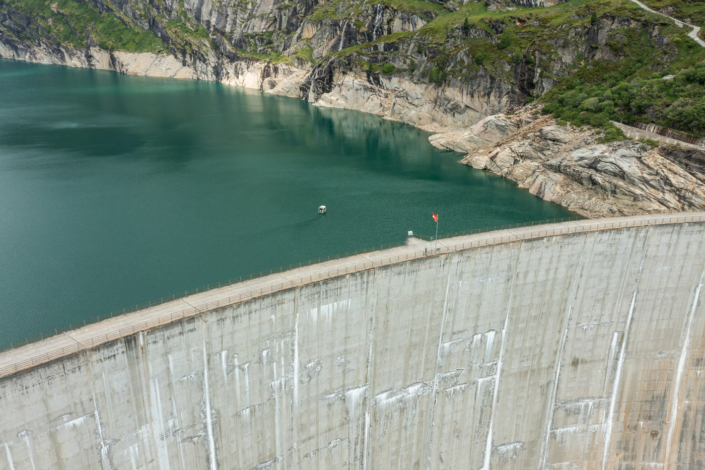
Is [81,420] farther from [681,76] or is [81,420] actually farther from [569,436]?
[681,76]

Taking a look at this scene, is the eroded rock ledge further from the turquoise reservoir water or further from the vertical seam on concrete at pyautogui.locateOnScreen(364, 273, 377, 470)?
the vertical seam on concrete at pyautogui.locateOnScreen(364, 273, 377, 470)

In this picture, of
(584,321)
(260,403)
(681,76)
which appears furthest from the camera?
(681,76)

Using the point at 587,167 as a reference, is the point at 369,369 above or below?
below

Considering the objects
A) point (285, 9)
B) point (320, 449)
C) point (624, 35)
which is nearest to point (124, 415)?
point (320, 449)

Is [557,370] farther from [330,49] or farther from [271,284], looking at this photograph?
[330,49]

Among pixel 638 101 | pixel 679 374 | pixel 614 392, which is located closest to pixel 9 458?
pixel 614 392

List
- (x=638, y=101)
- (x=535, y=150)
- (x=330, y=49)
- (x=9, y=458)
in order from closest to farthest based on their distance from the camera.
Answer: (x=9, y=458)
(x=638, y=101)
(x=535, y=150)
(x=330, y=49)

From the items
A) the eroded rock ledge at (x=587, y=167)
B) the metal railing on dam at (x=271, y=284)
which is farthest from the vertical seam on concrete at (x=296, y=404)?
the eroded rock ledge at (x=587, y=167)
